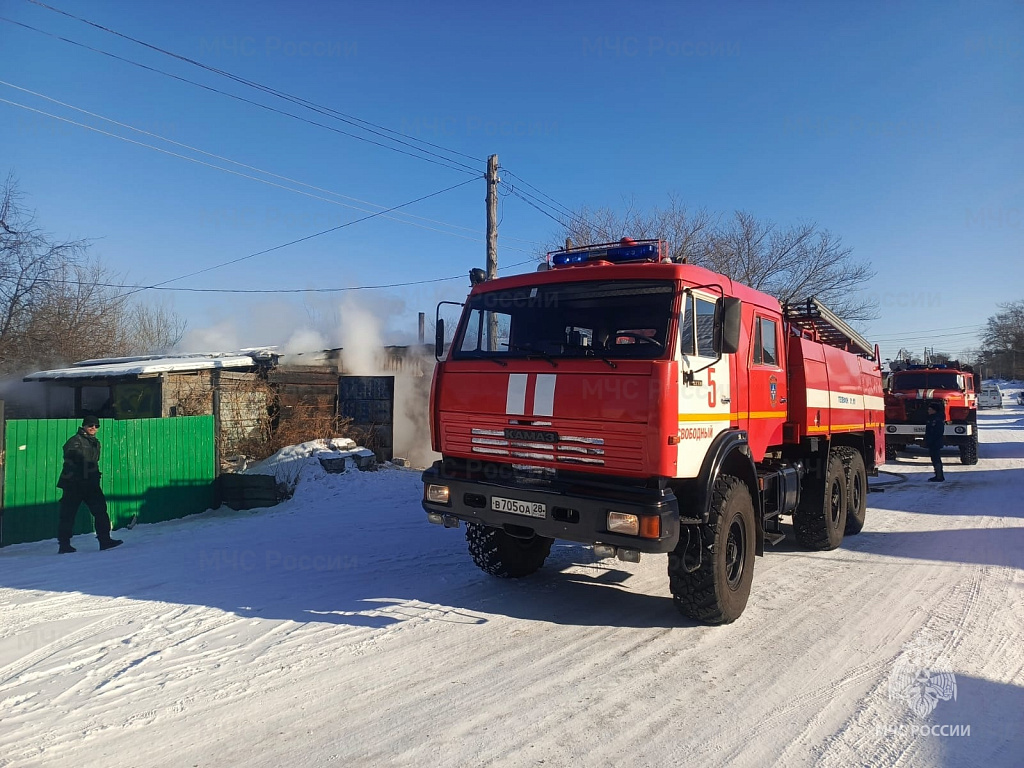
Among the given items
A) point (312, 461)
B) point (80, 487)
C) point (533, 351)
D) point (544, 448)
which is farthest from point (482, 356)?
point (312, 461)

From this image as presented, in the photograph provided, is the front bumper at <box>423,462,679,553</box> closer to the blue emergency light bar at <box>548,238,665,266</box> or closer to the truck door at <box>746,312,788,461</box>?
the truck door at <box>746,312,788,461</box>

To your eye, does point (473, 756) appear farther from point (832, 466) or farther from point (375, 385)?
point (375, 385)

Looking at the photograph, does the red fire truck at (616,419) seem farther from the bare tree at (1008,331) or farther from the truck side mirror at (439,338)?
the bare tree at (1008,331)

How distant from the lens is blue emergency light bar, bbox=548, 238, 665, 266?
5.68 meters

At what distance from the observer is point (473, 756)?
3322 mm

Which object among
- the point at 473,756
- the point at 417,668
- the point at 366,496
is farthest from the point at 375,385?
the point at 473,756

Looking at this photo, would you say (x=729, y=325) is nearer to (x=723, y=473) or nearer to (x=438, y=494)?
(x=723, y=473)

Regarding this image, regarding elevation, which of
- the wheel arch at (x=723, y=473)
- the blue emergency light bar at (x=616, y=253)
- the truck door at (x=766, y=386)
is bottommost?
the wheel arch at (x=723, y=473)

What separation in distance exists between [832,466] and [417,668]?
5.92 meters

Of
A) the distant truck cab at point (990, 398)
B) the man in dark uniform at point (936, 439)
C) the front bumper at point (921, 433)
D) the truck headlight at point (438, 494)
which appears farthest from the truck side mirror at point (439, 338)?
the distant truck cab at point (990, 398)

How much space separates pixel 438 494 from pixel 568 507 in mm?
1293

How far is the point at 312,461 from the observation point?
12141 millimetres

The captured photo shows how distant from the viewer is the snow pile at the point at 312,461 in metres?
11.7

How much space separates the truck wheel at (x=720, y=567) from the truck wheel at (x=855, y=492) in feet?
12.7
